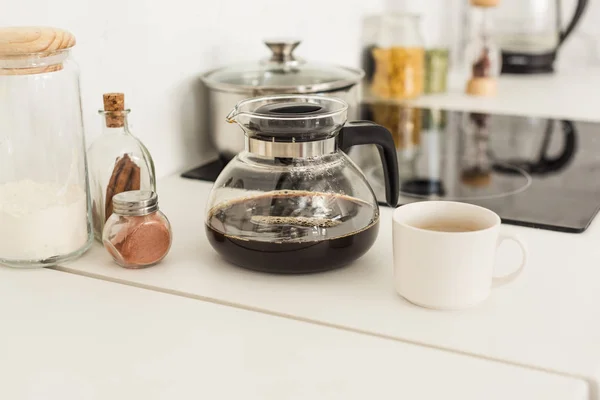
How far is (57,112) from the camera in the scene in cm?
92

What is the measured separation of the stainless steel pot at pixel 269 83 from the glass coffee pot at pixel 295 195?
343 mm

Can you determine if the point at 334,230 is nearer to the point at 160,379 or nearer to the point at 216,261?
the point at 216,261

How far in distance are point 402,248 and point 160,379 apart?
0.28 m

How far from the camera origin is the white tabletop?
73 cm

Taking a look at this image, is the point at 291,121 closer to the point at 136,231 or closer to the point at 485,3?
the point at 136,231

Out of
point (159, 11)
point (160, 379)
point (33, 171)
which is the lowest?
point (160, 379)

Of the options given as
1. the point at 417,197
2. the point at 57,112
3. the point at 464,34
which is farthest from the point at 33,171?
the point at 464,34

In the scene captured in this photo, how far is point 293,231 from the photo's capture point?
859mm

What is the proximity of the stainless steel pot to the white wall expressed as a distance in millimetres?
56

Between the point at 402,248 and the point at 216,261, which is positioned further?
the point at 216,261

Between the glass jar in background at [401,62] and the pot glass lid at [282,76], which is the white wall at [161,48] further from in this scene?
the glass jar in background at [401,62]

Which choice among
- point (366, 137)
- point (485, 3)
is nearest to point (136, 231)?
point (366, 137)

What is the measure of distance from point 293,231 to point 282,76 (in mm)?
509

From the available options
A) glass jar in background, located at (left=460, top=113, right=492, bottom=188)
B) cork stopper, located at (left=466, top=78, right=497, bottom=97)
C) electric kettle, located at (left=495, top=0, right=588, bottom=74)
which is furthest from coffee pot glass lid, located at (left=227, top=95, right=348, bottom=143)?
electric kettle, located at (left=495, top=0, right=588, bottom=74)
